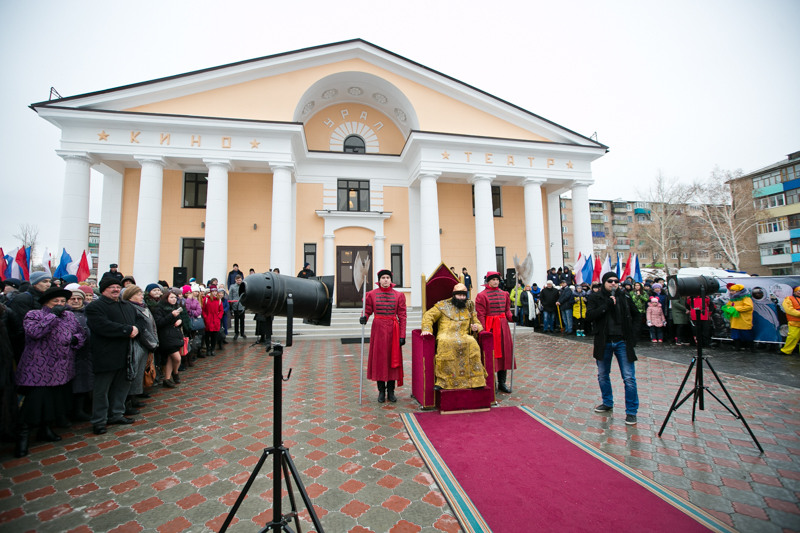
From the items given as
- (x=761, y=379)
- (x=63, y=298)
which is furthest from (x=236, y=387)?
(x=761, y=379)

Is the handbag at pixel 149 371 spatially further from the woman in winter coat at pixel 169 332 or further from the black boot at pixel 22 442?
the black boot at pixel 22 442

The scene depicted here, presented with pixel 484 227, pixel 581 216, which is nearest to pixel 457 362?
pixel 484 227

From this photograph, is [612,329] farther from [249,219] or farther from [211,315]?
[249,219]

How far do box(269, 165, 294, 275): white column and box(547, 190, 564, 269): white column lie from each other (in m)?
13.8

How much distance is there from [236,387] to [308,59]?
1545 centimetres

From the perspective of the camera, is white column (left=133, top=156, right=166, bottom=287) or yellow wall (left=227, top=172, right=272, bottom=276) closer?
white column (left=133, top=156, right=166, bottom=287)

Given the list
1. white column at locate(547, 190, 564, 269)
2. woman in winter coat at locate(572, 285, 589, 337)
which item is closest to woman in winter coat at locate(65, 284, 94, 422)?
woman in winter coat at locate(572, 285, 589, 337)

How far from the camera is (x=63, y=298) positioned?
432 cm

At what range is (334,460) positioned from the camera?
11.6 feet

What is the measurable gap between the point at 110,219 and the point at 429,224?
14266 mm

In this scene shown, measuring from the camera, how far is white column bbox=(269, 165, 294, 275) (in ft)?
47.8

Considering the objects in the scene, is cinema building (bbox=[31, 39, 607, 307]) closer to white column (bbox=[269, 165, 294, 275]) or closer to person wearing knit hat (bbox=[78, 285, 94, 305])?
white column (bbox=[269, 165, 294, 275])

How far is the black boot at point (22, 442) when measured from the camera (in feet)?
12.0

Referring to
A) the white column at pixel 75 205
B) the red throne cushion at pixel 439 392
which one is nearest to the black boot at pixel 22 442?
the red throne cushion at pixel 439 392
